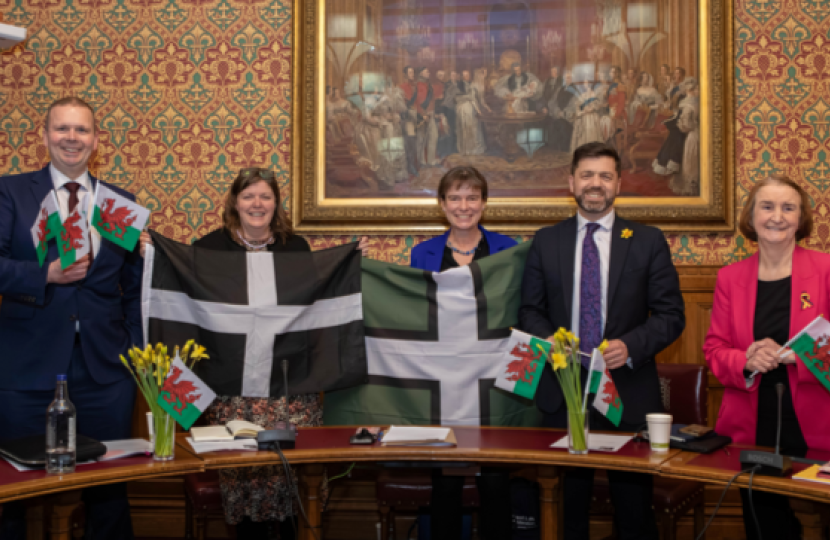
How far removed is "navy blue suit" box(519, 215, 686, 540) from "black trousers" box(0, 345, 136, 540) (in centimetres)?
150

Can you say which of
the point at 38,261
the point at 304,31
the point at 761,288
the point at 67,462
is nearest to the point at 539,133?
the point at 304,31

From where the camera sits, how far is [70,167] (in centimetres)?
262

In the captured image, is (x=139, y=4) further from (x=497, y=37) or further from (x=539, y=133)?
(x=539, y=133)

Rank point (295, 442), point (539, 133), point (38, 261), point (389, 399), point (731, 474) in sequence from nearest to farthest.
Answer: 1. point (731, 474)
2. point (295, 442)
3. point (38, 261)
4. point (389, 399)
5. point (539, 133)

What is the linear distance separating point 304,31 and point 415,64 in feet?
2.07

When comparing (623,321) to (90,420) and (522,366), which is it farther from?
(90,420)

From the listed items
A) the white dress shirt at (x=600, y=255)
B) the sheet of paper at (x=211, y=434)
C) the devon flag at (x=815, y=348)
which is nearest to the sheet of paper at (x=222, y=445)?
the sheet of paper at (x=211, y=434)

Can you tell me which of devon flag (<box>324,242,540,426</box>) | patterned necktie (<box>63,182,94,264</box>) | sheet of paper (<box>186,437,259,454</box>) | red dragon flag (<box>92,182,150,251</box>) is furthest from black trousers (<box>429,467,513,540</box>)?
patterned necktie (<box>63,182,94,264</box>)

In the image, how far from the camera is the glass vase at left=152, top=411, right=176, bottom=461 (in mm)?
2138

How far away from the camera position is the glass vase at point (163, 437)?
7.01ft

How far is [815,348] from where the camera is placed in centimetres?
212

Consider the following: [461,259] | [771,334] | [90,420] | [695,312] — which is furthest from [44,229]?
[695,312]

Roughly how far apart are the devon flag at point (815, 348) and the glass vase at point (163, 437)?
1853 mm

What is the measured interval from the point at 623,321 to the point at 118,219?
5.95ft
